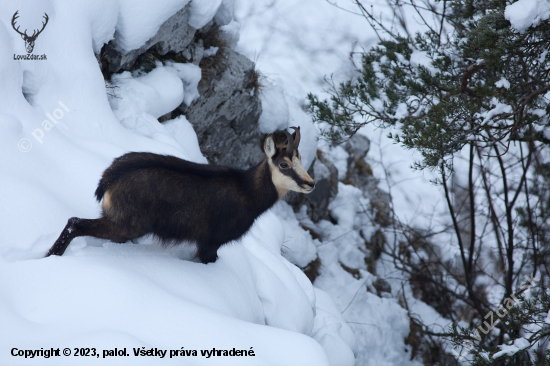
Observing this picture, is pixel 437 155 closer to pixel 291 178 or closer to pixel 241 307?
pixel 291 178

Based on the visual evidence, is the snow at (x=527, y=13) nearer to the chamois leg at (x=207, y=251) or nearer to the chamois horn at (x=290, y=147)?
the chamois horn at (x=290, y=147)

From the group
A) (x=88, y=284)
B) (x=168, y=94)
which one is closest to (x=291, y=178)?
(x=88, y=284)

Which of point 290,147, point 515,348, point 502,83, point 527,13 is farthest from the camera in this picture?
point 502,83

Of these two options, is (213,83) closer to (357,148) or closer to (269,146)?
(269,146)

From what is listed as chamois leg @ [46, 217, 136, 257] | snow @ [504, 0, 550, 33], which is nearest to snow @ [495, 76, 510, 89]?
snow @ [504, 0, 550, 33]

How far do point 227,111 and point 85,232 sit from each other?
3585 mm

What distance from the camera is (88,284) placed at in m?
2.35

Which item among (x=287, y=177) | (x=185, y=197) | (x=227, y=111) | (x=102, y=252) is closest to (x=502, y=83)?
(x=287, y=177)

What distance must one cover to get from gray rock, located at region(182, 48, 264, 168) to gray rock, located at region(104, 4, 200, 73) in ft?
1.86

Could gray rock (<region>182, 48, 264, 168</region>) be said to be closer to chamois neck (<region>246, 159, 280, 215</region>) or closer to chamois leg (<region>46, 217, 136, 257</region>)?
chamois neck (<region>246, 159, 280, 215</region>)

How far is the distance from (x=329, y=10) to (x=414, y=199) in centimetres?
641

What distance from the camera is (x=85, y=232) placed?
263 centimetres

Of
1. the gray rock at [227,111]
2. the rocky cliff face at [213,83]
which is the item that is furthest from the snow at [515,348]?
the gray rock at [227,111]

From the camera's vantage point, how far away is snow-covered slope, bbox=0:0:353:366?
2205 millimetres
